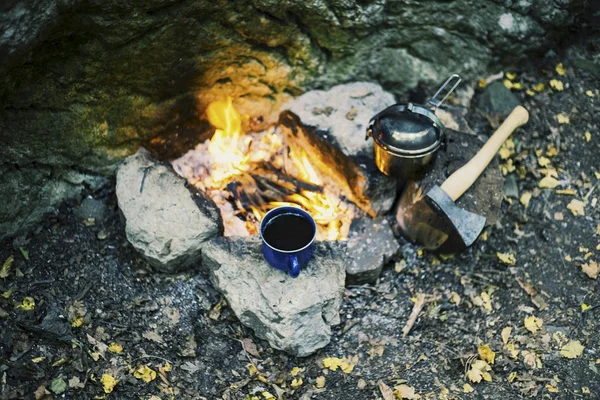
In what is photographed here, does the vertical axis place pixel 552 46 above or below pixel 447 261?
above

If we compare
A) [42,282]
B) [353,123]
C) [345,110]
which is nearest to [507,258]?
[353,123]

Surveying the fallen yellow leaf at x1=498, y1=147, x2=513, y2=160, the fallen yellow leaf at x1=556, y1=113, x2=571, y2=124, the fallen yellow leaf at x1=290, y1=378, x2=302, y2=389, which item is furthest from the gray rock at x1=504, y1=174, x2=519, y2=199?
the fallen yellow leaf at x1=290, y1=378, x2=302, y2=389

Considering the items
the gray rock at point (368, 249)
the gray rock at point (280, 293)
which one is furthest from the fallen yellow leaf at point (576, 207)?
the gray rock at point (280, 293)

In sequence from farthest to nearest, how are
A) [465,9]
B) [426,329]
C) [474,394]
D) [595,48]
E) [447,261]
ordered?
[595,48] → [465,9] → [447,261] → [426,329] → [474,394]

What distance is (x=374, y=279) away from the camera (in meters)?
4.20

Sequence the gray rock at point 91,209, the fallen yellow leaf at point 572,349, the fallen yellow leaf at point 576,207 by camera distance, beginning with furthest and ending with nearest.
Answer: the fallen yellow leaf at point 576,207 → the gray rock at point 91,209 → the fallen yellow leaf at point 572,349

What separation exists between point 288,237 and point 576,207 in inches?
91.2

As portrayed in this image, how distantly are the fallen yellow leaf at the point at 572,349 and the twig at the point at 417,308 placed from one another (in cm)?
85

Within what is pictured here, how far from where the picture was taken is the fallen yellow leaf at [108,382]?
343 cm

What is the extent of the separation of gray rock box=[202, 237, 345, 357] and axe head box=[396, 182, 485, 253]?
25.9 inches

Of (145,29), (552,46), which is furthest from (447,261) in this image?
(145,29)

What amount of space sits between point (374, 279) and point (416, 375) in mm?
747

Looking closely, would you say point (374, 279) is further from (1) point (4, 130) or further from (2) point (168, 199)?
Result: (1) point (4, 130)

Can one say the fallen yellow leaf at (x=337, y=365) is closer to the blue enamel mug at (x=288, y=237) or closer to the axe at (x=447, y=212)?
the blue enamel mug at (x=288, y=237)
